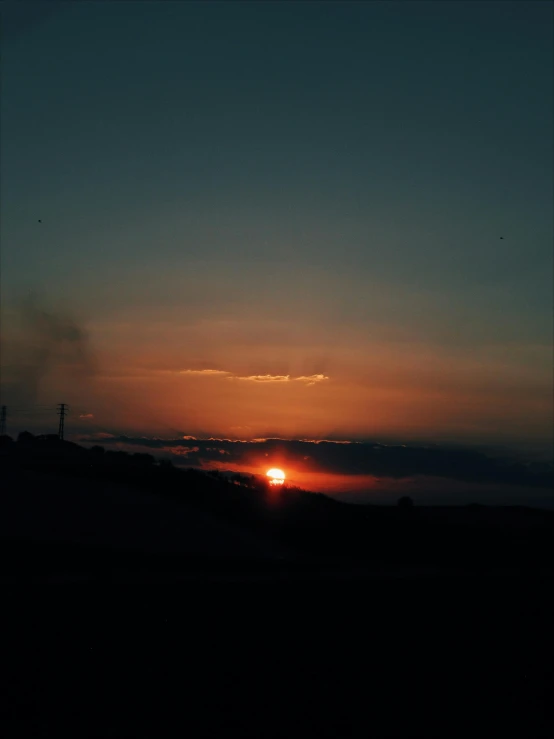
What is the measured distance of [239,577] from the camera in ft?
80.6

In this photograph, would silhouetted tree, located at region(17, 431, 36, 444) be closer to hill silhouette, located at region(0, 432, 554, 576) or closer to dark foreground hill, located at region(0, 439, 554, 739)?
hill silhouette, located at region(0, 432, 554, 576)

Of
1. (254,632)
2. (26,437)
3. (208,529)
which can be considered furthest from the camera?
(26,437)

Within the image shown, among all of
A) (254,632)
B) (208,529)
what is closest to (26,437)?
(208,529)

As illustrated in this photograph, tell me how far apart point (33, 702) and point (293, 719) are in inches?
144

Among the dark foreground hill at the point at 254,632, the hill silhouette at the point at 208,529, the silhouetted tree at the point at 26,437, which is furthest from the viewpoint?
the silhouetted tree at the point at 26,437

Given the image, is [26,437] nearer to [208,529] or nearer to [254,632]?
[208,529]

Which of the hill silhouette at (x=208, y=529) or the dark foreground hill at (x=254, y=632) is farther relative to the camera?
the hill silhouette at (x=208, y=529)

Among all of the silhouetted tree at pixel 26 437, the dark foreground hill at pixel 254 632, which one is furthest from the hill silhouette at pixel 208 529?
the silhouetted tree at pixel 26 437

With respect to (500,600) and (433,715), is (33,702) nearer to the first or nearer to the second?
(433,715)

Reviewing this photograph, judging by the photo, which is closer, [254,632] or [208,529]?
[254,632]

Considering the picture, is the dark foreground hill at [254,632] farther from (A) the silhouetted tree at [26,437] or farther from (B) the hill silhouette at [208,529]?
(A) the silhouetted tree at [26,437]

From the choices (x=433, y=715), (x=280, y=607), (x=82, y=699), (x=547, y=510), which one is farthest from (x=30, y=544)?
(x=547, y=510)

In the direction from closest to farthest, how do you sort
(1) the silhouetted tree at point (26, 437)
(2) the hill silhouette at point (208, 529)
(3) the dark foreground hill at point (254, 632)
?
(3) the dark foreground hill at point (254, 632), (2) the hill silhouette at point (208, 529), (1) the silhouetted tree at point (26, 437)

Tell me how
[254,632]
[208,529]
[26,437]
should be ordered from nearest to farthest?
[254,632] < [208,529] < [26,437]
